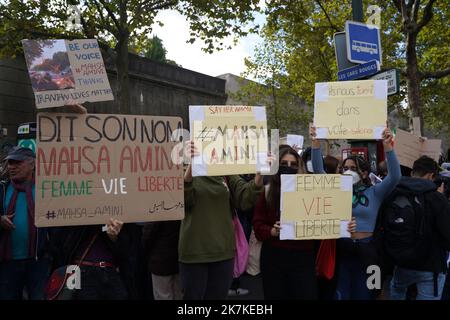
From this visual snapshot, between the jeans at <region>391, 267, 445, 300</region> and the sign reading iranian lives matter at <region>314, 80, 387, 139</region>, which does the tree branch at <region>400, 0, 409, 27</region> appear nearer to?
the sign reading iranian lives matter at <region>314, 80, 387, 139</region>

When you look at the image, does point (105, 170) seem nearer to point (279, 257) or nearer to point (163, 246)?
point (163, 246)

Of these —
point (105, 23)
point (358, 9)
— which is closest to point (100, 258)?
point (358, 9)

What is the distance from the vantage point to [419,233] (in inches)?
134

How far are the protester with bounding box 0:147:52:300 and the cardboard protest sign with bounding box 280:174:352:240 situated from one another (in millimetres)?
1921

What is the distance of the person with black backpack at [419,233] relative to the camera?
340 centimetres

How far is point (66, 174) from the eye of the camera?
2.79m

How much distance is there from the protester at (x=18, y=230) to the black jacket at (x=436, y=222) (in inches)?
119

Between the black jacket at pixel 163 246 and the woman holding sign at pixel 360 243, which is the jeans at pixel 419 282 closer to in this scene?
the woman holding sign at pixel 360 243

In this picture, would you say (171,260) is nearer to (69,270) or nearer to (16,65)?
(69,270)

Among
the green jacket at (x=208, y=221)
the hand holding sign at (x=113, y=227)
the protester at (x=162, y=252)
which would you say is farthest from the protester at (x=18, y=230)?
the green jacket at (x=208, y=221)

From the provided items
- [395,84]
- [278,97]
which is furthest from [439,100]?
[395,84]

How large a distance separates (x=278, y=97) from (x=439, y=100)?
8270 millimetres

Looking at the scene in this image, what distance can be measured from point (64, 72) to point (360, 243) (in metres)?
2.54

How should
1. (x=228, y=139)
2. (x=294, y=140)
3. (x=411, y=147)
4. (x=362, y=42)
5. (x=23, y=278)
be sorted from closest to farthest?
(x=228, y=139) → (x=23, y=278) → (x=411, y=147) → (x=362, y=42) → (x=294, y=140)
